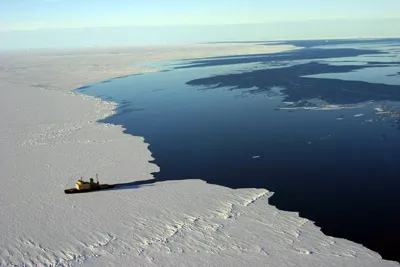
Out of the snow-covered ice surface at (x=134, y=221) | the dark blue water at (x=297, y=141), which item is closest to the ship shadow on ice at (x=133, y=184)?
the snow-covered ice surface at (x=134, y=221)

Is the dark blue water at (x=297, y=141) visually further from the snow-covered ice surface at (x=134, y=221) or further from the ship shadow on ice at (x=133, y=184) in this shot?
the snow-covered ice surface at (x=134, y=221)

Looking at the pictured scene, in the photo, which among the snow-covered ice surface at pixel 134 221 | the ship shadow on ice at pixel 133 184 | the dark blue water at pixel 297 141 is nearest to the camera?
the snow-covered ice surface at pixel 134 221

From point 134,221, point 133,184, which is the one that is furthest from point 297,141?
point 134,221

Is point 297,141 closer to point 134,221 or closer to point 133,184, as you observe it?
point 133,184

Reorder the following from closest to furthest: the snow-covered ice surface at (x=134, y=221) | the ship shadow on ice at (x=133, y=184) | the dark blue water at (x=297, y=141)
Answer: the snow-covered ice surface at (x=134, y=221), the dark blue water at (x=297, y=141), the ship shadow on ice at (x=133, y=184)

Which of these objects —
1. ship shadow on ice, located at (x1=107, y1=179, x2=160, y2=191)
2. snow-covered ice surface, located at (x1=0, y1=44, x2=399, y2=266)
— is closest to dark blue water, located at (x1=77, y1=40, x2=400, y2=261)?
ship shadow on ice, located at (x1=107, y1=179, x2=160, y2=191)

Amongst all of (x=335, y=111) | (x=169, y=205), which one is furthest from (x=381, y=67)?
(x=169, y=205)

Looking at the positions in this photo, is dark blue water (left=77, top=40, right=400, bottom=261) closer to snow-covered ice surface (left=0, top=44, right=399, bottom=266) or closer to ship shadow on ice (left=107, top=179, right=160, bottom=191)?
ship shadow on ice (left=107, top=179, right=160, bottom=191)

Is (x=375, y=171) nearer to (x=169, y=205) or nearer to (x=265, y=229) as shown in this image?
(x=265, y=229)
